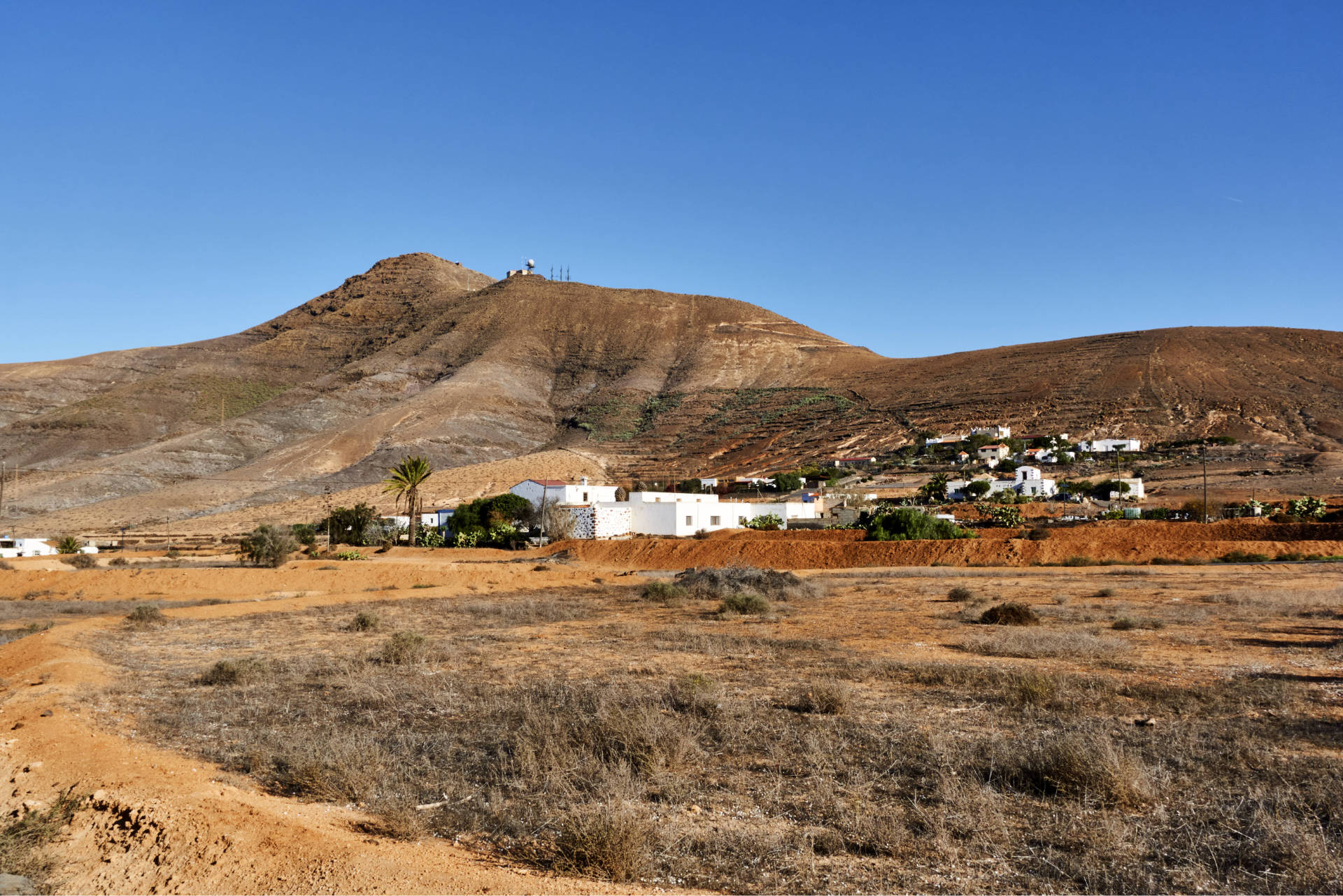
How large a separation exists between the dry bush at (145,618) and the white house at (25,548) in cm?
3341

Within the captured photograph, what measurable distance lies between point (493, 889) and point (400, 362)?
5281 inches

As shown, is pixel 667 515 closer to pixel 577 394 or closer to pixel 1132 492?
pixel 1132 492

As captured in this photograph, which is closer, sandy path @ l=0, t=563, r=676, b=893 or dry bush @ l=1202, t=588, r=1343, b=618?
sandy path @ l=0, t=563, r=676, b=893

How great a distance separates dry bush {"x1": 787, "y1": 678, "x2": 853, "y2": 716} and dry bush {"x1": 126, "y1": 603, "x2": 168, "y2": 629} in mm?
17861

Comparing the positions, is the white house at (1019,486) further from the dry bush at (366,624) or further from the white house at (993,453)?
the dry bush at (366,624)

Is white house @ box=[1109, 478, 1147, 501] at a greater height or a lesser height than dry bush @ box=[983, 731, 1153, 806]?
greater

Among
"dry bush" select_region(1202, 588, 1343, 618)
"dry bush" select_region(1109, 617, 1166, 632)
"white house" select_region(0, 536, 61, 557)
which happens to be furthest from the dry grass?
"white house" select_region(0, 536, 61, 557)

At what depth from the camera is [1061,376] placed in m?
98.6

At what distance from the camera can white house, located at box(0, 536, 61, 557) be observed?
49.2m

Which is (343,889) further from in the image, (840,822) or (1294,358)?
(1294,358)

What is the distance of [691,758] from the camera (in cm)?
843

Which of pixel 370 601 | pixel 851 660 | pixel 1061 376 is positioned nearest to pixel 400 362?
pixel 1061 376

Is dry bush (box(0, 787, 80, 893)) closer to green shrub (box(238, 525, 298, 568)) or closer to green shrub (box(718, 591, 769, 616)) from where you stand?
green shrub (box(718, 591, 769, 616))

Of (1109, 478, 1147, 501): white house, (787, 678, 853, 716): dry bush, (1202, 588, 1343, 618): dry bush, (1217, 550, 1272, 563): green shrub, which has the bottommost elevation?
(1217, 550, 1272, 563): green shrub
